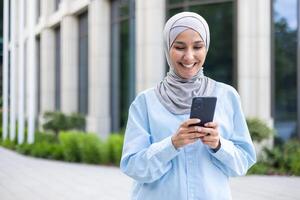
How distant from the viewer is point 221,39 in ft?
48.1

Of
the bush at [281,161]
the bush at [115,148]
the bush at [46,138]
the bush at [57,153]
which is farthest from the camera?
the bush at [46,138]

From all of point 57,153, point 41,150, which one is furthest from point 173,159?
point 41,150

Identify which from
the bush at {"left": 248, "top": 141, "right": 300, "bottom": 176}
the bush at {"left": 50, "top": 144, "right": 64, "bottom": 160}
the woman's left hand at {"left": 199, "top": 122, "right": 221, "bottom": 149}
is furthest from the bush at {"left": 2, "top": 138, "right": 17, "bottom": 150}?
the woman's left hand at {"left": 199, "top": 122, "right": 221, "bottom": 149}

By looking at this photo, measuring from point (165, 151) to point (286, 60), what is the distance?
41.6 feet

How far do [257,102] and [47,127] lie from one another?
9.57 m

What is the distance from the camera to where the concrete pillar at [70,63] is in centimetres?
2441

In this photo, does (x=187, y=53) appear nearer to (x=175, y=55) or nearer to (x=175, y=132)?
(x=175, y=55)

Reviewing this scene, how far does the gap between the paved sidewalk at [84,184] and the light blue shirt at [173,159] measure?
6615mm

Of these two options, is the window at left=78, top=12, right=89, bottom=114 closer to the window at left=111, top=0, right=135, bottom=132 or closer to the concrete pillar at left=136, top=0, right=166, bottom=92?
the window at left=111, top=0, right=135, bottom=132

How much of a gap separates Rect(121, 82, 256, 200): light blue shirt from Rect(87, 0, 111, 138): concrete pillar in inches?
713

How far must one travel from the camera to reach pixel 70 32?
24.7 metres

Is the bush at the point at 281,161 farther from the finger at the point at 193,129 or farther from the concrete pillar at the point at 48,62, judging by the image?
the concrete pillar at the point at 48,62

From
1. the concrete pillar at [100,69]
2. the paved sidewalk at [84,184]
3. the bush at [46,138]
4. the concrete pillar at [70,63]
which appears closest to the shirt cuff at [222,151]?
the paved sidewalk at [84,184]

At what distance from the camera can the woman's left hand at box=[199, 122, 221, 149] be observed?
72.9 inches
